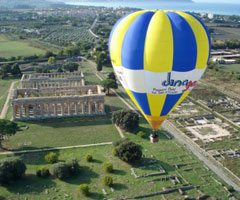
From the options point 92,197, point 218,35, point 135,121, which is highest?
point 218,35

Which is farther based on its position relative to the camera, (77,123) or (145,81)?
(77,123)

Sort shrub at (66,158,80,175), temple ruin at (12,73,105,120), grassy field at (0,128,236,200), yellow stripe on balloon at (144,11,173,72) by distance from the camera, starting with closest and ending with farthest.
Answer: yellow stripe on balloon at (144,11,173,72), grassy field at (0,128,236,200), shrub at (66,158,80,175), temple ruin at (12,73,105,120)

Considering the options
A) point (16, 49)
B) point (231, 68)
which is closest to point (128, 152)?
point (231, 68)

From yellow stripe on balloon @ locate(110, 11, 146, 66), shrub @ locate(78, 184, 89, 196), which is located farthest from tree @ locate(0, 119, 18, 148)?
yellow stripe on balloon @ locate(110, 11, 146, 66)

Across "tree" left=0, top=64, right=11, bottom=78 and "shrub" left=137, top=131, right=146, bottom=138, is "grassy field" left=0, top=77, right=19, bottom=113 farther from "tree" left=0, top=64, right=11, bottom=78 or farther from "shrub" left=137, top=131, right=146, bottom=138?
"shrub" left=137, top=131, right=146, bottom=138

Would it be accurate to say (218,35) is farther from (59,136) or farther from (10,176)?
(10,176)

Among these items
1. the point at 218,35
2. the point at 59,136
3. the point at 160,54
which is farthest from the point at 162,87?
the point at 218,35

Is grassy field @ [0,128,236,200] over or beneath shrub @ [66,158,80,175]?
beneath
